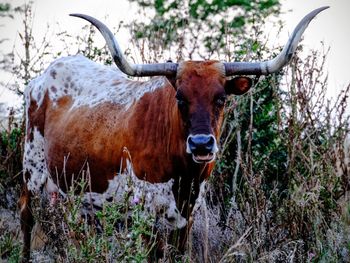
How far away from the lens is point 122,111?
5.36 metres

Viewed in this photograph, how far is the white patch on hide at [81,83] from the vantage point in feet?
19.1

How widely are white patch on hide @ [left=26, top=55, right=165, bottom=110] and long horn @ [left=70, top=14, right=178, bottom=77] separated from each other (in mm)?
749

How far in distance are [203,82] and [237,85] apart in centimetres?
35

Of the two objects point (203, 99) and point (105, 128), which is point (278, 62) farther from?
point (105, 128)

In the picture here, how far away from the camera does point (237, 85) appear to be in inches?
194

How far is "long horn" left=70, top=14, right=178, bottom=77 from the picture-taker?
4750 millimetres

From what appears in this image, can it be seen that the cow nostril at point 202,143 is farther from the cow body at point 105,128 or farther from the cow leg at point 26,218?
the cow leg at point 26,218

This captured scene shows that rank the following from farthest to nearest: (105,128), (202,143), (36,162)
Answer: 1. (36,162)
2. (105,128)
3. (202,143)

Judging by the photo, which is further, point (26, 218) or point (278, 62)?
point (26, 218)

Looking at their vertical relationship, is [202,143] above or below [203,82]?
below

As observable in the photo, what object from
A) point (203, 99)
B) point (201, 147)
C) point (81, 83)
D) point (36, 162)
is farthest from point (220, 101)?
point (36, 162)

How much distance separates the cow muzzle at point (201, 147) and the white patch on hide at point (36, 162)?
2.41 m

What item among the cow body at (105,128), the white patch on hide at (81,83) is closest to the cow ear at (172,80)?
the cow body at (105,128)

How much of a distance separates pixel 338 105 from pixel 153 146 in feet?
7.05
